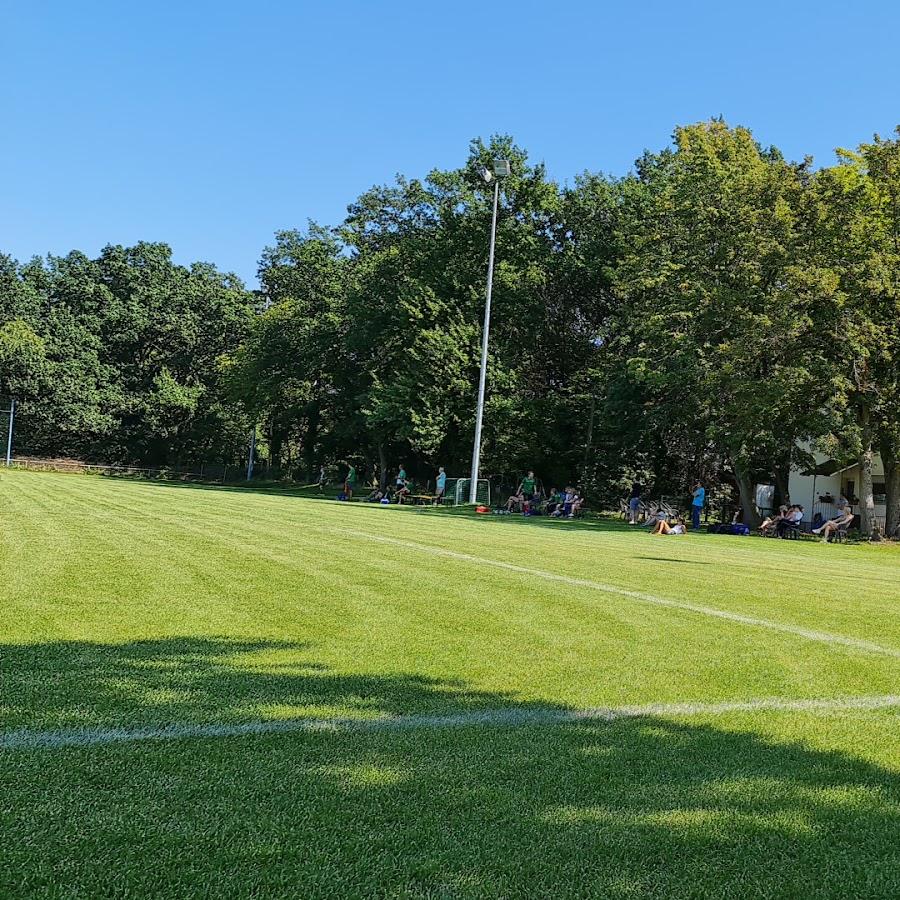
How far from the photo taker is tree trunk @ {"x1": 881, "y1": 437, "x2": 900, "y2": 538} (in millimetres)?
26312

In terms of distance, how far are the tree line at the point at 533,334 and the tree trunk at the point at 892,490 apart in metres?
0.11

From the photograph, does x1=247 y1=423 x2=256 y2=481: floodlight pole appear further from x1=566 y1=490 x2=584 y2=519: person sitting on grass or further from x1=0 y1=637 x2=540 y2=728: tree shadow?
x1=0 y1=637 x2=540 y2=728: tree shadow

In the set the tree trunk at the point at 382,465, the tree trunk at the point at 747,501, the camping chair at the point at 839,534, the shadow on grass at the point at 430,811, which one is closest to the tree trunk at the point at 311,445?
the tree trunk at the point at 382,465

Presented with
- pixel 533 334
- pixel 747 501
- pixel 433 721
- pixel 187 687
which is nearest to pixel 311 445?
pixel 533 334

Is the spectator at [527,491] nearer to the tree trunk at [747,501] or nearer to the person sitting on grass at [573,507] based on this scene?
the person sitting on grass at [573,507]

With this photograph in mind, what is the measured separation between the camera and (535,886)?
2531 mm

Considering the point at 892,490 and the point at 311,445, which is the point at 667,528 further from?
the point at 311,445

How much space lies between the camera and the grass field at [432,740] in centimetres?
264

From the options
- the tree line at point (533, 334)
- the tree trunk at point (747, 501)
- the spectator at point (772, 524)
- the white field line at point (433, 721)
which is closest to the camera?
the white field line at point (433, 721)

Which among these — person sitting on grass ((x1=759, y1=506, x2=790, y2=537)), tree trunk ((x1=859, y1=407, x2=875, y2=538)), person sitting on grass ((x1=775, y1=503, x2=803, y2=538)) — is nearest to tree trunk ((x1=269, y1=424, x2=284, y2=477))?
person sitting on grass ((x1=759, y1=506, x2=790, y2=537))

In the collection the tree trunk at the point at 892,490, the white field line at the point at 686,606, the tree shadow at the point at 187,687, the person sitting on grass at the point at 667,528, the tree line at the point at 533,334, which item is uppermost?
the tree line at the point at 533,334

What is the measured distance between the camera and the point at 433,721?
4.15 meters

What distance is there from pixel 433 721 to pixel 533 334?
35906 millimetres

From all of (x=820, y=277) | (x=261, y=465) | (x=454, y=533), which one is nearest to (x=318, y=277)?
(x=261, y=465)
